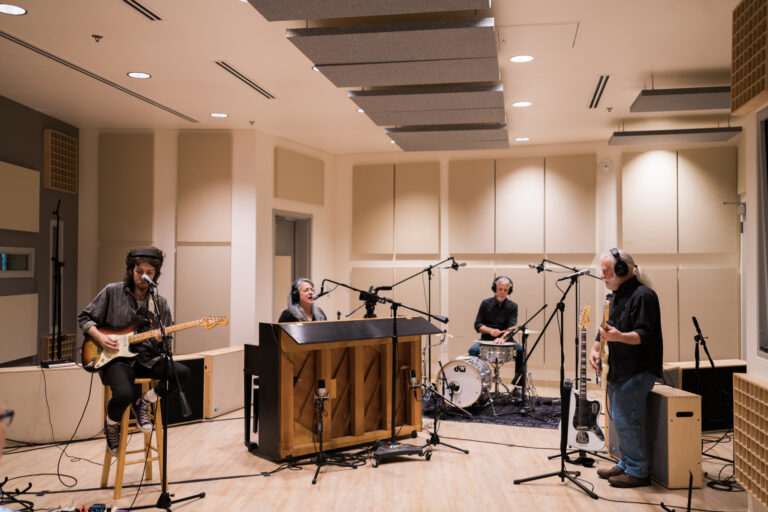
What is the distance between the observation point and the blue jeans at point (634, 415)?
164 inches

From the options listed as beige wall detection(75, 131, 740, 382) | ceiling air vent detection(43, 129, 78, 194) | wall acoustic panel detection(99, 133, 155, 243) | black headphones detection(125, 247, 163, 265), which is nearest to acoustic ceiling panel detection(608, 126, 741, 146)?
beige wall detection(75, 131, 740, 382)

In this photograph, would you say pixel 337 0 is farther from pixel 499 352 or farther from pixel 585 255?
pixel 585 255

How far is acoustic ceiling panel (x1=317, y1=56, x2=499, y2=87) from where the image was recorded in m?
4.52

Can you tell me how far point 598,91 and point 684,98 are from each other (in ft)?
2.65

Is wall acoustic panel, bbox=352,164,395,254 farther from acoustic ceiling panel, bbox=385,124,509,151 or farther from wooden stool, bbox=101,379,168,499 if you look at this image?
wooden stool, bbox=101,379,168,499

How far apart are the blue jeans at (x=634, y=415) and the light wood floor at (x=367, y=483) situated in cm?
19

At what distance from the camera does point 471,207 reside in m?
8.60

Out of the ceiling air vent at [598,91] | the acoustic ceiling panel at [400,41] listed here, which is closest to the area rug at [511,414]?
the ceiling air vent at [598,91]

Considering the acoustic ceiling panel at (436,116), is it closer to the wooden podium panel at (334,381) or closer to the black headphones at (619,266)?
the wooden podium panel at (334,381)

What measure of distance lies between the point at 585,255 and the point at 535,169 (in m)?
1.37

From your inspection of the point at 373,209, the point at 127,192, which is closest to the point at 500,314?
the point at 373,209

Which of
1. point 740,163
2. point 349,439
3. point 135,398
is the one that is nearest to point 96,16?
point 135,398

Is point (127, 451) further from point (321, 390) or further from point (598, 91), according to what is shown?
point (598, 91)

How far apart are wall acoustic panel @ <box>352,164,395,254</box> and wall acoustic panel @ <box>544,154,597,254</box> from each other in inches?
88.2
